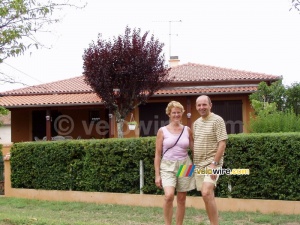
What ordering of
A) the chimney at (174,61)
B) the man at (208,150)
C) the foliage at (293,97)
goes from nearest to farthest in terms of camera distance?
the man at (208,150) → the foliage at (293,97) → the chimney at (174,61)

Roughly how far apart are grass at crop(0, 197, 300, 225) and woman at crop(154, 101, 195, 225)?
4.94 feet

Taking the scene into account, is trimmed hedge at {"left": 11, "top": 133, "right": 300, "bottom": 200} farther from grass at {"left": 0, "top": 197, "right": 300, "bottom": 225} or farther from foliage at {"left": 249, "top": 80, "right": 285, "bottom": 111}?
foliage at {"left": 249, "top": 80, "right": 285, "bottom": 111}

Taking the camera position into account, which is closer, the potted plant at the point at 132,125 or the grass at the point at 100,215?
the grass at the point at 100,215

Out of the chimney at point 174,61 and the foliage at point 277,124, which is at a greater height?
the chimney at point 174,61

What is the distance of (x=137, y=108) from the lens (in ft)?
63.8

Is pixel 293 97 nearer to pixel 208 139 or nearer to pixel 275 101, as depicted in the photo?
pixel 275 101

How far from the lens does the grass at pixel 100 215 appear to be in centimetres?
717

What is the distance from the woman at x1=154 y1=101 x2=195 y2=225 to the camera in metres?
5.79

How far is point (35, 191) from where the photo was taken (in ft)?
36.0

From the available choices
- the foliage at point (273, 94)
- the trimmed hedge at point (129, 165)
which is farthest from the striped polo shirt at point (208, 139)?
the foliage at point (273, 94)

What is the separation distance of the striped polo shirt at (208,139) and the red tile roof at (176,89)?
12.5m

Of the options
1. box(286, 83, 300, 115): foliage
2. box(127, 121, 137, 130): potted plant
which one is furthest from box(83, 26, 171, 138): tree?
box(286, 83, 300, 115): foliage

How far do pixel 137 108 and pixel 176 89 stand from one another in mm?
1918

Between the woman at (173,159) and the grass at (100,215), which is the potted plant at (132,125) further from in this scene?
the woman at (173,159)
